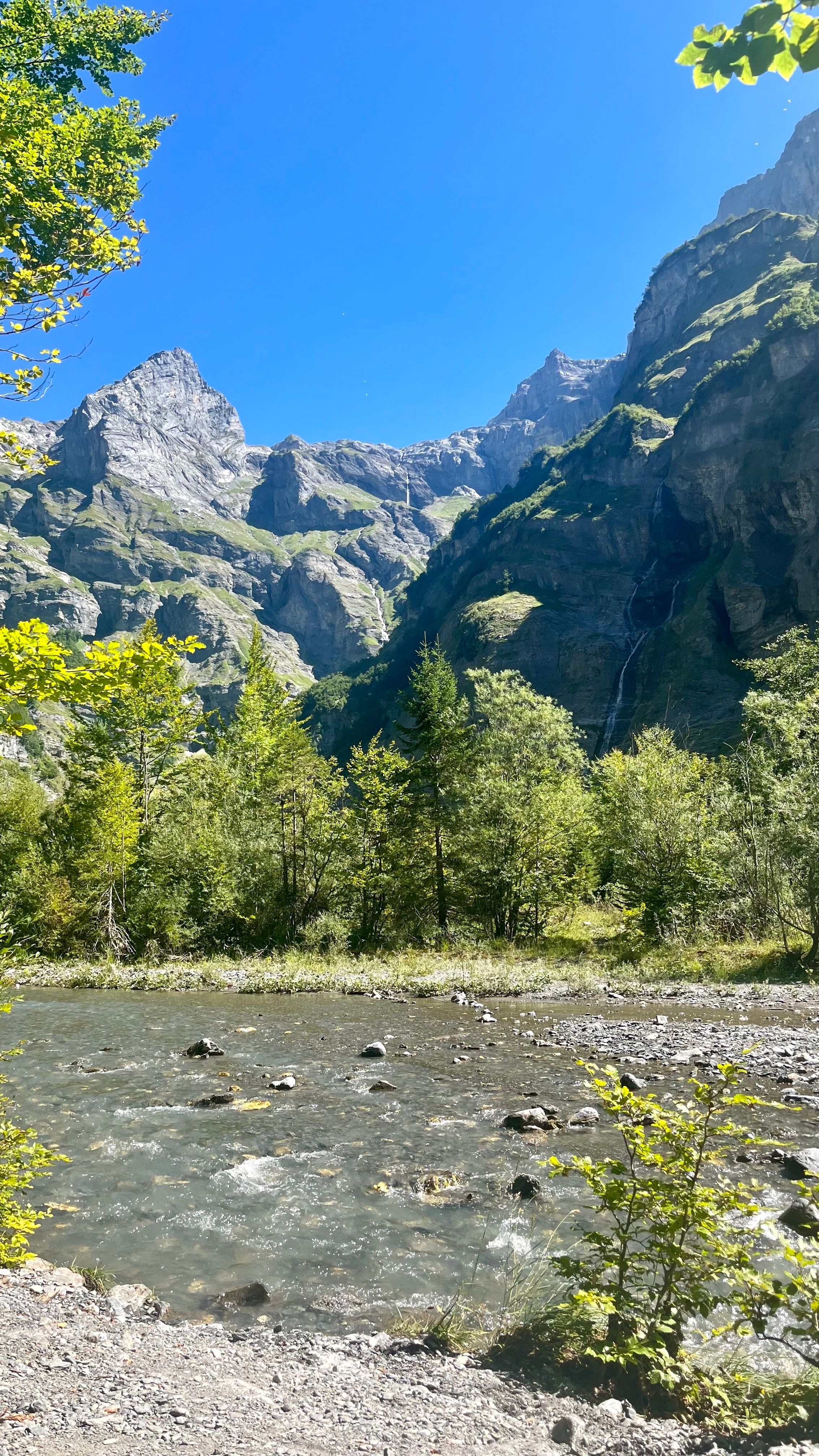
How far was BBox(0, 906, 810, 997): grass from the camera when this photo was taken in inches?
859

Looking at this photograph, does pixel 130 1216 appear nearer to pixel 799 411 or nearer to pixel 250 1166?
pixel 250 1166

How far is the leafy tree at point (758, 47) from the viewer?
129 inches

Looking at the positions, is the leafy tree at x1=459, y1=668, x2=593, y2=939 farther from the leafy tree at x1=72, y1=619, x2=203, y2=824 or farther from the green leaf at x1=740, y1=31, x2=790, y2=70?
the green leaf at x1=740, y1=31, x2=790, y2=70

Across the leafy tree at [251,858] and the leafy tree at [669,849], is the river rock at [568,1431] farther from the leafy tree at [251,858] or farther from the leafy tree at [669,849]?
the leafy tree at [251,858]

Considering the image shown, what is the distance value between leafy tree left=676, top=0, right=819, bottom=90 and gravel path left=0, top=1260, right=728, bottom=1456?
7039mm

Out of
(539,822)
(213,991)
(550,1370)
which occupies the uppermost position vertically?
(539,822)

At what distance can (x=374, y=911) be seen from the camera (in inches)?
1227

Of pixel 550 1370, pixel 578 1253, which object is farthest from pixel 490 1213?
pixel 550 1370

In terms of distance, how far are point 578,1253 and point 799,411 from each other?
5024 inches

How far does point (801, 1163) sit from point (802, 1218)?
53.9 inches

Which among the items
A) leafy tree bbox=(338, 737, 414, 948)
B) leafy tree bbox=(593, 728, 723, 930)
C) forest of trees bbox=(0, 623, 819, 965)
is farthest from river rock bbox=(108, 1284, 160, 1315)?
Result: leafy tree bbox=(338, 737, 414, 948)

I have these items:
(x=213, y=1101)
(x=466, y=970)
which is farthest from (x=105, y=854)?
(x=213, y=1101)

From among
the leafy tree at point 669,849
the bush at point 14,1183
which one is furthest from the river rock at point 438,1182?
the leafy tree at point 669,849

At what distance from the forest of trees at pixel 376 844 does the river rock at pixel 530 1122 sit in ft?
55.1
